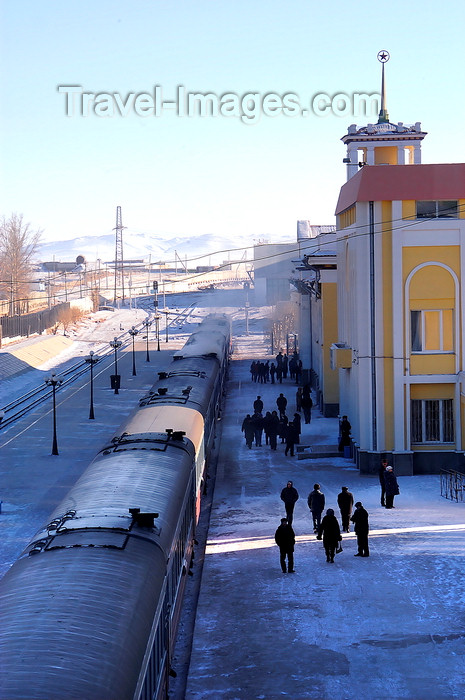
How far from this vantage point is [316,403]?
4112 centimetres

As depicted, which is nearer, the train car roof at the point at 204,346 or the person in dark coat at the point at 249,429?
the person in dark coat at the point at 249,429

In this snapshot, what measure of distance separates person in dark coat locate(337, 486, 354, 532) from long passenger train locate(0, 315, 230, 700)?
408 cm

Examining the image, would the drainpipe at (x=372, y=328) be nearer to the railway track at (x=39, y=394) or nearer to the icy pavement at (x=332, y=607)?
the icy pavement at (x=332, y=607)

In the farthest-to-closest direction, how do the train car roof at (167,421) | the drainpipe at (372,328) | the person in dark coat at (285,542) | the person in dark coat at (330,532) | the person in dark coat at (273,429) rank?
the person in dark coat at (273,429)
the drainpipe at (372,328)
the train car roof at (167,421)
the person in dark coat at (330,532)
the person in dark coat at (285,542)

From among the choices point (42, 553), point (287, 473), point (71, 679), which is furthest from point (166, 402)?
point (71, 679)

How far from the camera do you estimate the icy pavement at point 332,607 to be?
11609mm

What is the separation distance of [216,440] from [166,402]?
9878 millimetres

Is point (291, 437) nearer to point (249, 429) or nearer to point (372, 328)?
point (249, 429)

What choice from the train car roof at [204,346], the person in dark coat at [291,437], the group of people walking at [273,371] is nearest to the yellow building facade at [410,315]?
the person in dark coat at [291,437]

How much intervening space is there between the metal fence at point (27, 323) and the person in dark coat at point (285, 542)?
1962 inches

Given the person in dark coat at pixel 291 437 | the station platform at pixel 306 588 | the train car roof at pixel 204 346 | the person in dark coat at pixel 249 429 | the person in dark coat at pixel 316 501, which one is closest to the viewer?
the station platform at pixel 306 588

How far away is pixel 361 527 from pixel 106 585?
373 inches

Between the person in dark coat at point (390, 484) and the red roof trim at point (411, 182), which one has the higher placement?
the red roof trim at point (411, 182)

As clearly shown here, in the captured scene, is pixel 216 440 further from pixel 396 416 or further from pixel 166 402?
pixel 166 402
